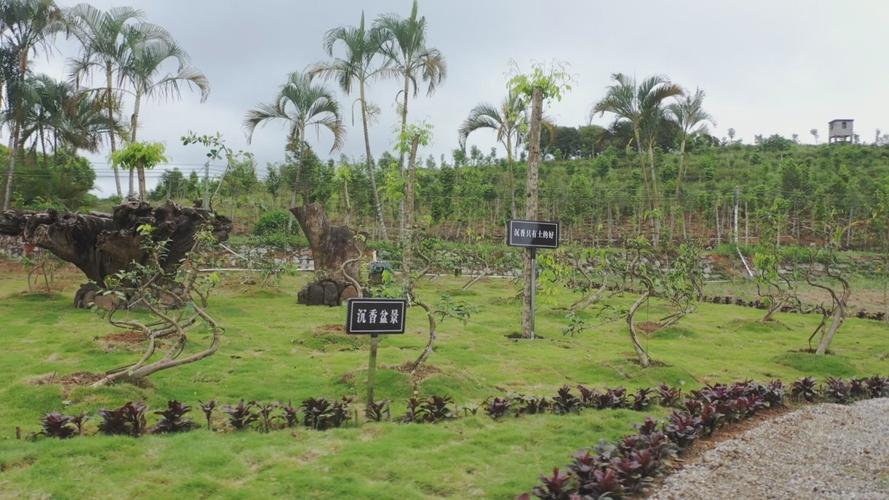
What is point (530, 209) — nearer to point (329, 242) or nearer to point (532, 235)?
point (532, 235)

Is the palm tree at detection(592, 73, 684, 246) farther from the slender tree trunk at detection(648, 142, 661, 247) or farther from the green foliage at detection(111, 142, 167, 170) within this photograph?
the green foliage at detection(111, 142, 167, 170)

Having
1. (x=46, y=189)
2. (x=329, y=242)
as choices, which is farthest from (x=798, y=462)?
(x=46, y=189)

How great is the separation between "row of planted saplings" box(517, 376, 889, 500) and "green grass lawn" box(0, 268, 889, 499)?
1.30 feet

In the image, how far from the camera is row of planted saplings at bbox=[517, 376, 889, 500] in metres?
4.69

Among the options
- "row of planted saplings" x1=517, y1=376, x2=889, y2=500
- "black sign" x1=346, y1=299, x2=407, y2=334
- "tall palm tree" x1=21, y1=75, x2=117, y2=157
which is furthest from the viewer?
"tall palm tree" x1=21, y1=75, x2=117, y2=157

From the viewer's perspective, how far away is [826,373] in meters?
9.83

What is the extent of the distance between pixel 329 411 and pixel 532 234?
5.81 m

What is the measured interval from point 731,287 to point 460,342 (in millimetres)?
14767

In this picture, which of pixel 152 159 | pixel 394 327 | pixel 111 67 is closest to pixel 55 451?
pixel 394 327

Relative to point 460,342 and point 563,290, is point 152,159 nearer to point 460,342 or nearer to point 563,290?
point 460,342

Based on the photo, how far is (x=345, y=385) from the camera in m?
7.89

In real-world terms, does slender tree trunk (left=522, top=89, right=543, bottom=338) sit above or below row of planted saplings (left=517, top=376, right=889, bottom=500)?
above

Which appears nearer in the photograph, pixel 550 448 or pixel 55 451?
pixel 55 451

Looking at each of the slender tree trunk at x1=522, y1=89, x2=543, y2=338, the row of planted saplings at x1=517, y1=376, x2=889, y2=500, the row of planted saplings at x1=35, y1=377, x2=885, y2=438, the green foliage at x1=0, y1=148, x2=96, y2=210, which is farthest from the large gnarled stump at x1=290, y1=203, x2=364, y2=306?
→ the row of planted saplings at x1=517, y1=376, x2=889, y2=500
